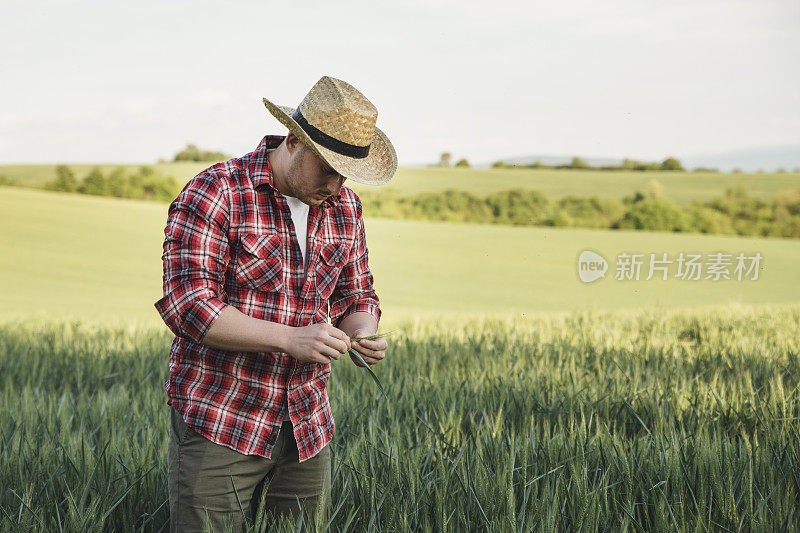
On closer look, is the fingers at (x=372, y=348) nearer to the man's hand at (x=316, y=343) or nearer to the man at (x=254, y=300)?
the man at (x=254, y=300)

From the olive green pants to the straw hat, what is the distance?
83 centimetres

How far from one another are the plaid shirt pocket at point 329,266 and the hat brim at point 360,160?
0.25 meters

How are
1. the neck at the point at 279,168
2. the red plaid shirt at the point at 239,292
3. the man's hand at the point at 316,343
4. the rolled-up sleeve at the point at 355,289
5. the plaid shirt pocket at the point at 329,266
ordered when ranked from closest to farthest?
1. the man's hand at the point at 316,343
2. the red plaid shirt at the point at 239,292
3. the neck at the point at 279,168
4. the plaid shirt pocket at the point at 329,266
5. the rolled-up sleeve at the point at 355,289

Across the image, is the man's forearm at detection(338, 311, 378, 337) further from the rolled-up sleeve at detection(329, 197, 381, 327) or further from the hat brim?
the hat brim

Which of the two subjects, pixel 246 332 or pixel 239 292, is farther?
pixel 239 292

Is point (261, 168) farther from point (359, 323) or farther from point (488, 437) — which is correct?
point (488, 437)

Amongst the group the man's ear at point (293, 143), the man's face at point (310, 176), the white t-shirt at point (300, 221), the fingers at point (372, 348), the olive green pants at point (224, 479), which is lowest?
the olive green pants at point (224, 479)

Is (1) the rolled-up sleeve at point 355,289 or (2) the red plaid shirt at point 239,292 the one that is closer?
(2) the red plaid shirt at point 239,292

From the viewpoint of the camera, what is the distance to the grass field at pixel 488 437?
254 cm

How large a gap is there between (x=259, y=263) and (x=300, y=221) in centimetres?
22

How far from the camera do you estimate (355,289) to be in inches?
101

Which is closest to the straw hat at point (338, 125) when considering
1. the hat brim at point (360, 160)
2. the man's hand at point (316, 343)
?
the hat brim at point (360, 160)

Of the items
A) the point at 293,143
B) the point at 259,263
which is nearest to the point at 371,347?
the point at 259,263

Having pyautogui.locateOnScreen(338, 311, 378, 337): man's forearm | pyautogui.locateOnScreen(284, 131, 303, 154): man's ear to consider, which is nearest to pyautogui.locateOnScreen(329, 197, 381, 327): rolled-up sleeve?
pyautogui.locateOnScreen(338, 311, 378, 337): man's forearm
